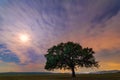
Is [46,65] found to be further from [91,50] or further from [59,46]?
[91,50]

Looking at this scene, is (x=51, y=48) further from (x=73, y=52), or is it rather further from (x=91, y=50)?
(x=91, y=50)

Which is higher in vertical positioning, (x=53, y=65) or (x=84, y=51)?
(x=84, y=51)

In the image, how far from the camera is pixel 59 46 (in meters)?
70.3

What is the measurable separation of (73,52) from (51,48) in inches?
301

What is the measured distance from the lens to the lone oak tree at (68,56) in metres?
68.6

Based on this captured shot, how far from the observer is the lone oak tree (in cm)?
6862

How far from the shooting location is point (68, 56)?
68.8 meters

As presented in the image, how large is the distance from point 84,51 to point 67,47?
5988mm

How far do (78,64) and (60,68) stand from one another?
6101 millimetres

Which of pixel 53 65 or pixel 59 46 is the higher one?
pixel 59 46

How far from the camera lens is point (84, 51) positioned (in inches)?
2763

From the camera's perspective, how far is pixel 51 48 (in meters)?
71.2

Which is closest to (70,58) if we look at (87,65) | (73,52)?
(73,52)

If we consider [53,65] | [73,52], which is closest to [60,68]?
[53,65]
